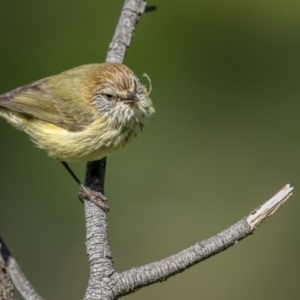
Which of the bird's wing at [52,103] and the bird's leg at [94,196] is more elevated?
the bird's wing at [52,103]

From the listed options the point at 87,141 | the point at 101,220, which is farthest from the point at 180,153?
the point at 101,220

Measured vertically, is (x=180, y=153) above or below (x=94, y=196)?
above

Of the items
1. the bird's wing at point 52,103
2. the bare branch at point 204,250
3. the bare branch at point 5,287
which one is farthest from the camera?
the bird's wing at point 52,103

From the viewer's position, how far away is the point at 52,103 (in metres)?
4.73

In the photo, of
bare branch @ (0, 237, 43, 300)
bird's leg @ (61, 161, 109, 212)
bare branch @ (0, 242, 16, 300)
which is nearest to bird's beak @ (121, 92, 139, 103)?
bird's leg @ (61, 161, 109, 212)

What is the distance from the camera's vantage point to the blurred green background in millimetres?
6371

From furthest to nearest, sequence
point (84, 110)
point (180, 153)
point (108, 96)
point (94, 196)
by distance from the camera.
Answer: point (180, 153) < point (84, 110) < point (108, 96) < point (94, 196)

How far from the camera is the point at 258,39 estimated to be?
26.8 feet

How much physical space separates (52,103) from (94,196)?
0.88m

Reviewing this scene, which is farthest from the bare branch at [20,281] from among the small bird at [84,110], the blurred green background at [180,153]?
the blurred green background at [180,153]

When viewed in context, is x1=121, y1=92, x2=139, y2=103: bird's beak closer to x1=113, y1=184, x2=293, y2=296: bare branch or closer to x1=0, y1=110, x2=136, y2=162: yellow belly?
x1=0, y1=110, x2=136, y2=162: yellow belly

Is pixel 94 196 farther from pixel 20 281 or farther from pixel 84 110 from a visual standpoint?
pixel 20 281

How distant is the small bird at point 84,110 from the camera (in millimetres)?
4426

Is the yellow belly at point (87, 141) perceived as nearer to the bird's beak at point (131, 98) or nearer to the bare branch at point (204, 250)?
the bird's beak at point (131, 98)
